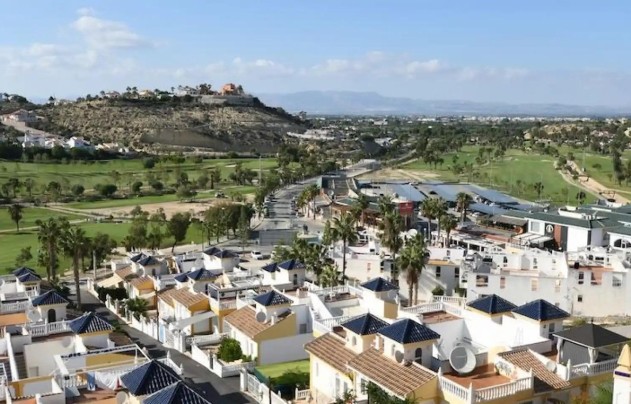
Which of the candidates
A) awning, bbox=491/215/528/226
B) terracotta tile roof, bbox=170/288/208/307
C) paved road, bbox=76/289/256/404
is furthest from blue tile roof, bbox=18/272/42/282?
awning, bbox=491/215/528/226

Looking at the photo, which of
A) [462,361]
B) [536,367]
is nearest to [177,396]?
[462,361]

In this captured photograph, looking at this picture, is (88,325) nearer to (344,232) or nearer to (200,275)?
(200,275)

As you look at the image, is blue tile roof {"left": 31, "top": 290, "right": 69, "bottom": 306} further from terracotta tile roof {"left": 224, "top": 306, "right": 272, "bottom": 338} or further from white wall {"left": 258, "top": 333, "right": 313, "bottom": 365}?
white wall {"left": 258, "top": 333, "right": 313, "bottom": 365}

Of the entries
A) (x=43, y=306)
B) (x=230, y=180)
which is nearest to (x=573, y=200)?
(x=230, y=180)

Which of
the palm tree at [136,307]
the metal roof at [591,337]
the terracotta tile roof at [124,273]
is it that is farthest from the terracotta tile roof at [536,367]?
the terracotta tile roof at [124,273]

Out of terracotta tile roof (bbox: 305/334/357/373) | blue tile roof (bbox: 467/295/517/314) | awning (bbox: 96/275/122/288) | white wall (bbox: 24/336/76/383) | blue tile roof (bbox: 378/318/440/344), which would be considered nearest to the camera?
blue tile roof (bbox: 378/318/440/344)

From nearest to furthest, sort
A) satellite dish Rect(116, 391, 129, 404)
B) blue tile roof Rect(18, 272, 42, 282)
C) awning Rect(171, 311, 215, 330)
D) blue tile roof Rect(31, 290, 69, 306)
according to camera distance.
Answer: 1. satellite dish Rect(116, 391, 129, 404)
2. blue tile roof Rect(31, 290, 69, 306)
3. awning Rect(171, 311, 215, 330)
4. blue tile roof Rect(18, 272, 42, 282)

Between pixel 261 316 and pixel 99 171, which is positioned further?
pixel 99 171
